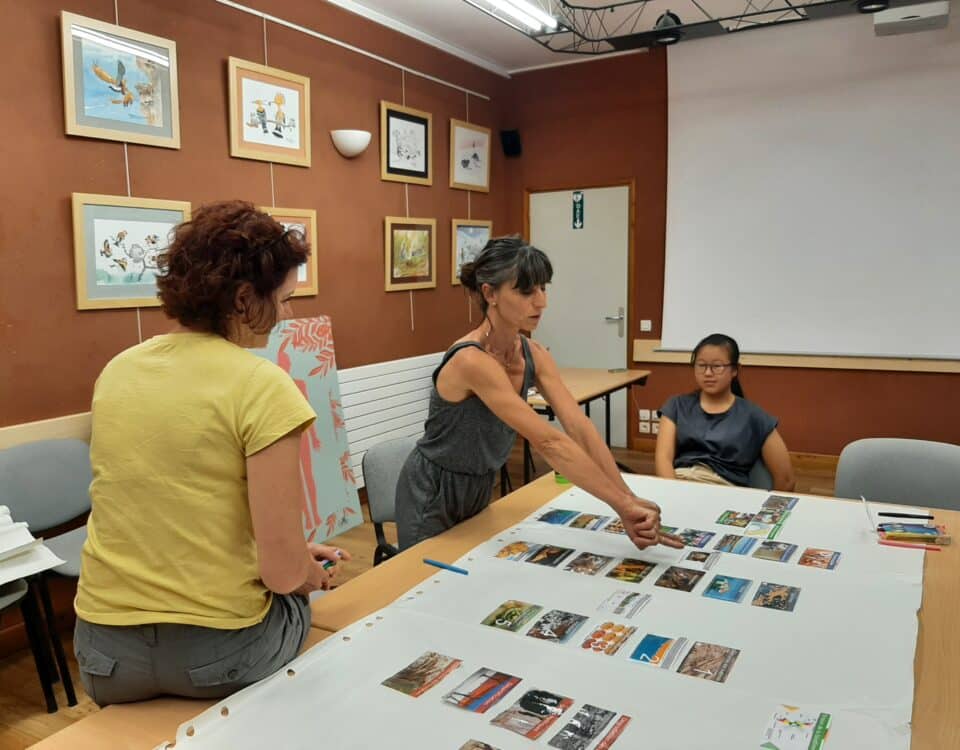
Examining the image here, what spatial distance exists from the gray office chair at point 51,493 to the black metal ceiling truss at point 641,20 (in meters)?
3.01

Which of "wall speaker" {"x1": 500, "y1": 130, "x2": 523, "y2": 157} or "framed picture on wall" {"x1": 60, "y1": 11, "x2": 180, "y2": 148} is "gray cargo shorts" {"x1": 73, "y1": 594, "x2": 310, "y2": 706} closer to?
"framed picture on wall" {"x1": 60, "y1": 11, "x2": 180, "y2": 148}

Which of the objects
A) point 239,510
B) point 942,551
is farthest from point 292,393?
point 942,551

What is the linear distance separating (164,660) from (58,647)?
1933mm

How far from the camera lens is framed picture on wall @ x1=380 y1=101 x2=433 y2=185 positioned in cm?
477

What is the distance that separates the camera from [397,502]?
2.12m

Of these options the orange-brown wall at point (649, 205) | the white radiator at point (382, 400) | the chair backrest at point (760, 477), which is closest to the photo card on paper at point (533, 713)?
the chair backrest at point (760, 477)

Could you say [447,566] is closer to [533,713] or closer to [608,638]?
[608,638]

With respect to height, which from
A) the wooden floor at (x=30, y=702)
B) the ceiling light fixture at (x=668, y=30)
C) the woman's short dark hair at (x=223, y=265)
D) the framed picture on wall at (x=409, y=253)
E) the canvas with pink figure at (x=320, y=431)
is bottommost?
the wooden floor at (x=30, y=702)

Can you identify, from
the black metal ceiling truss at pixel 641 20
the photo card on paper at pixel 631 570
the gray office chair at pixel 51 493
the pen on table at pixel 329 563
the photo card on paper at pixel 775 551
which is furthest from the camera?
the black metal ceiling truss at pixel 641 20

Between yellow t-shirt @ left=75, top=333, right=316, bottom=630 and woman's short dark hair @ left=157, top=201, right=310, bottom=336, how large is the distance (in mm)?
48

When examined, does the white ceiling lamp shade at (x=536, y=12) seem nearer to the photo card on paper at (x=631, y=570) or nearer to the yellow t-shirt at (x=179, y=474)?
the photo card on paper at (x=631, y=570)

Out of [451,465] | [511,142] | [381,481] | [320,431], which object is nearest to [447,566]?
[451,465]

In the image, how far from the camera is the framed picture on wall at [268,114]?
3.71m

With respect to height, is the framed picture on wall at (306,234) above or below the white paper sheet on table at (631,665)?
above
